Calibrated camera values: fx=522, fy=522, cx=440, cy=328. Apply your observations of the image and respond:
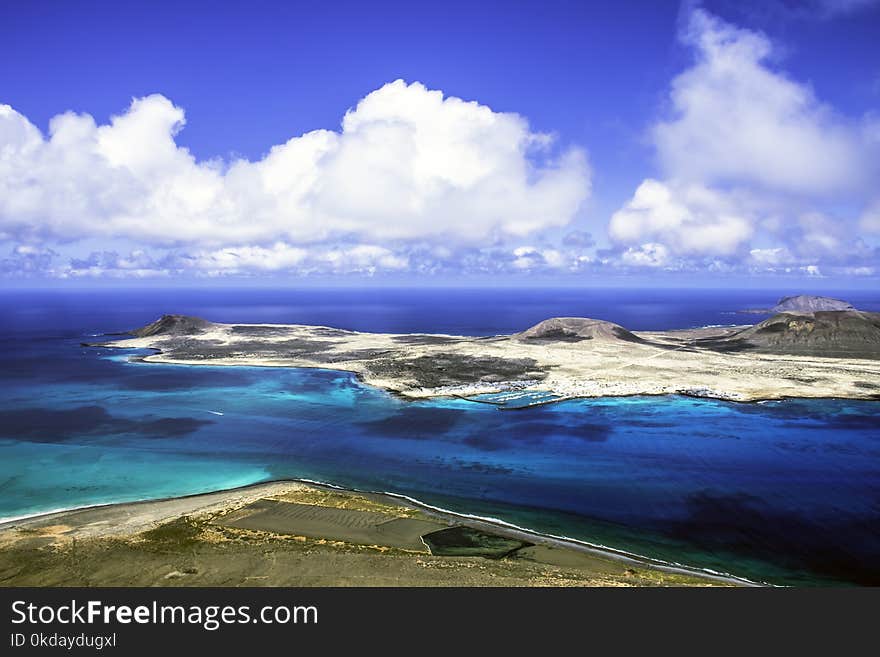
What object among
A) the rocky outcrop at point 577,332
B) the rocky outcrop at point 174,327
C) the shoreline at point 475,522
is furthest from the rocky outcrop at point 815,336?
the rocky outcrop at point 174,327

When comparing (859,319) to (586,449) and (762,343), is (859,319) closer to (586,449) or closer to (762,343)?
(762,343)

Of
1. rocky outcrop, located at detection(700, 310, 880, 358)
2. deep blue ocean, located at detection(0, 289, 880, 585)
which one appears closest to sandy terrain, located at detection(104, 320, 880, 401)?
rocky outcrop, located at detection(700, 310, 880, 358)

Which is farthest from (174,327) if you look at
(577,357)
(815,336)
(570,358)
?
(815,336)

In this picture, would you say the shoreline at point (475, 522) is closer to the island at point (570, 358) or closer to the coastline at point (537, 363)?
the island at point (570, 358)

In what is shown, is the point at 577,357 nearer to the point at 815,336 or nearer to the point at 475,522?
the point at 815,336

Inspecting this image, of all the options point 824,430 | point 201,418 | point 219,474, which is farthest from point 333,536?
point 824,430
